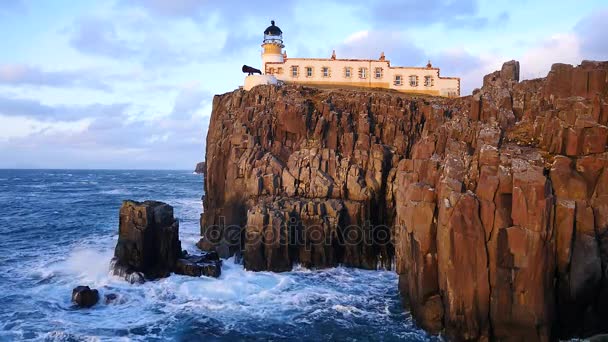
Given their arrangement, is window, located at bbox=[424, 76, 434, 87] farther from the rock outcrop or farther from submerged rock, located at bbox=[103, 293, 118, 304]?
submerged rock, located at bbox=[103, 293, 118, 304]

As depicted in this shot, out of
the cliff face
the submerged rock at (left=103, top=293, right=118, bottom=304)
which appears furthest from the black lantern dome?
the submerged rock at (left=103, top=293, right=118, bottom=304)

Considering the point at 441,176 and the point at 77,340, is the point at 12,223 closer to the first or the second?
the point at 77,340

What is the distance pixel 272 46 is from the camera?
2426 inches

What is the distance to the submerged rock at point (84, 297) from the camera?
Answer: 29406 mm

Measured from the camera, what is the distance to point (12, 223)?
58.7 meters

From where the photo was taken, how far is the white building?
5969cm

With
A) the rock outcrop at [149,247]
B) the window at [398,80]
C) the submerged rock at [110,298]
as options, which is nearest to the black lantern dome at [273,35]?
the window at [398,80]

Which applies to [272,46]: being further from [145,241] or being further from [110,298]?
[110,298]

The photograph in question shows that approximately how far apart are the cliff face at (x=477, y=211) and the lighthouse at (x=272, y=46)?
72.7ft

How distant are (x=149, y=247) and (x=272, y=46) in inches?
1386

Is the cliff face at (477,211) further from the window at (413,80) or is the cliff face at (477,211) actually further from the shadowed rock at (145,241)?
the window at (413,80)

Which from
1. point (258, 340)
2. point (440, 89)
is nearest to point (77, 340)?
point (258, 340)

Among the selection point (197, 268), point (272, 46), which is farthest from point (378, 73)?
point (197, 268)

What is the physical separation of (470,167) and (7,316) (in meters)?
27.5
